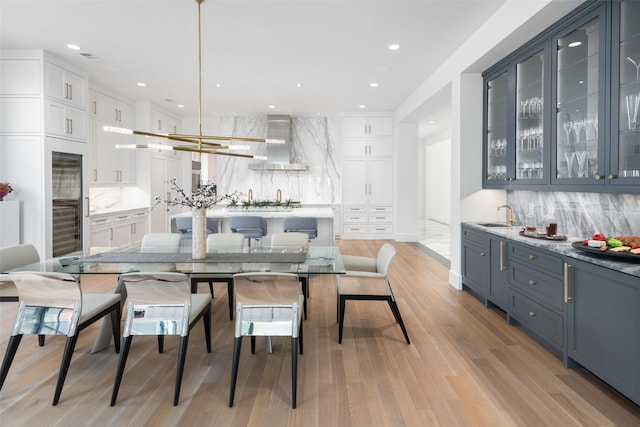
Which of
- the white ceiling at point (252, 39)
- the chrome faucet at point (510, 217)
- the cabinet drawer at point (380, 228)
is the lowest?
the cabinet drawer at point (380, 228)

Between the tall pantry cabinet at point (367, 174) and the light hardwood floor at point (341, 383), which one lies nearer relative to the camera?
the light hardwood floor at point (341, 383)

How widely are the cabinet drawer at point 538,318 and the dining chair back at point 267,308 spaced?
193cm

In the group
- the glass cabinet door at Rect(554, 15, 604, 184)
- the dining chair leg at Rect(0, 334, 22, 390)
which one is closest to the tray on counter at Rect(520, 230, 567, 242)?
the glass cabinet door at Rect(554, 15, 604, 184)

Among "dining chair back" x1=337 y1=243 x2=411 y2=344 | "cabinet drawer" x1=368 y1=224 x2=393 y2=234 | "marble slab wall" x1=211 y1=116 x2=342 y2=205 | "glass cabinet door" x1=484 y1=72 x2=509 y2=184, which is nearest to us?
"dining chair back" x1=337 y1=243 x2=411 y2=344

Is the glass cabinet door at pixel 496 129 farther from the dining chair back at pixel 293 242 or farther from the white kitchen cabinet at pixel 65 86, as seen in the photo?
the white kitchen cabinet at pixel 65 86

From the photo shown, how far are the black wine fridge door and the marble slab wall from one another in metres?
3.90

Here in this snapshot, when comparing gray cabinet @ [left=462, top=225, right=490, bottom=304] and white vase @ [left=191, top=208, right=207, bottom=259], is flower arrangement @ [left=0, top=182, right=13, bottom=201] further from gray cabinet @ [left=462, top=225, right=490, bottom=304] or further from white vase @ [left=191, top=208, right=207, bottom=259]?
gray cabinet @ [left=462, top=225, right=490, bottom=304]

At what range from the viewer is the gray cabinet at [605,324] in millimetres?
2072

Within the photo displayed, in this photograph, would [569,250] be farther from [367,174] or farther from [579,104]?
[367,174]

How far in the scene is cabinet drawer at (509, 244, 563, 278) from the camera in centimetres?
277

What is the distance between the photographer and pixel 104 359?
2863 mm

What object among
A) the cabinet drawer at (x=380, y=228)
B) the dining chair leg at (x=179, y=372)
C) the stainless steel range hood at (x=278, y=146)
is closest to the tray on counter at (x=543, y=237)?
the dining chair leg at (x=179, y=372)

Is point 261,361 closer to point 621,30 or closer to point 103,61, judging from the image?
point 621,30

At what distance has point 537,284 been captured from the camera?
9.98 feet
